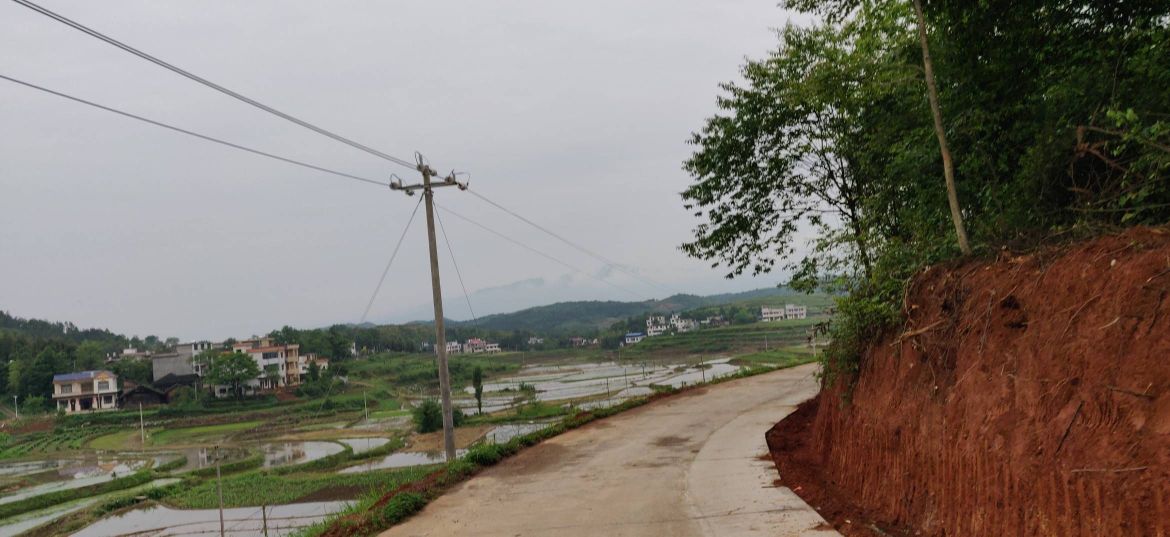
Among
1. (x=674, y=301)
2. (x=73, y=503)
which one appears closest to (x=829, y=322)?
(x=73, y=503)

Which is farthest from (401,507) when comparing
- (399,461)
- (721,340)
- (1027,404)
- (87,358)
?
(87,358)

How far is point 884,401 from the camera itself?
7402 mm

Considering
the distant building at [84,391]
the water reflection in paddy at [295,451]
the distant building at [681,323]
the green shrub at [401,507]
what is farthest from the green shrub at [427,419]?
the distant building at [681,323]

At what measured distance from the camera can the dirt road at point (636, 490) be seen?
25.0 feet

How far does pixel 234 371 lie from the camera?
7038 cm

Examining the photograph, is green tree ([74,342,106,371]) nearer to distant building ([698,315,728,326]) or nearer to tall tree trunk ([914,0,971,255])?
distant building ([698,315,728,326])

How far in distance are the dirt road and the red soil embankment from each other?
985 millimetres

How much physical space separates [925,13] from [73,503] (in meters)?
43.0

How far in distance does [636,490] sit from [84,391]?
83062 millimetres

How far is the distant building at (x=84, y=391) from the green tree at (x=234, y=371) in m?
11.7

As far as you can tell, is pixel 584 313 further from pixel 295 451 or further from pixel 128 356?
pixel 295 451

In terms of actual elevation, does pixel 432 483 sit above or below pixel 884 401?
below

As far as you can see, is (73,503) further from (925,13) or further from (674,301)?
(674,301)

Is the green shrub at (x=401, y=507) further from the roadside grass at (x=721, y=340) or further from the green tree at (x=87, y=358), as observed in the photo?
the green tree at (x=87, y=358)
